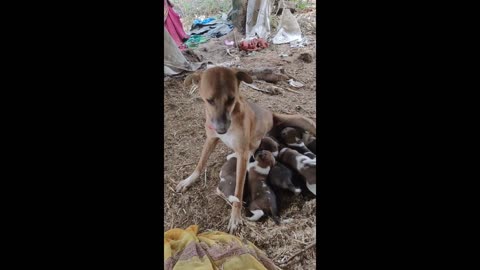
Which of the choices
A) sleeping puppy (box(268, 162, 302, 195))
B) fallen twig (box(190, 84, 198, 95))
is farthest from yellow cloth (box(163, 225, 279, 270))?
fallen twig (box(190, 84, 198, 95))

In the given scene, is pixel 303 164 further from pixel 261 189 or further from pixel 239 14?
pixel 239 14

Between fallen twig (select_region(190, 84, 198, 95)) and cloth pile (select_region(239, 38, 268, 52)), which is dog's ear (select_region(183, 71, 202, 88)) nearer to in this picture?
fallen twig (select_region(190, 84, 198, 95))

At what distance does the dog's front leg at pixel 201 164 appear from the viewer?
1881mm

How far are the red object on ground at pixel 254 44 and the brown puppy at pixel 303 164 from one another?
55 cm

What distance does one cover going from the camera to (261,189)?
5.98 feet

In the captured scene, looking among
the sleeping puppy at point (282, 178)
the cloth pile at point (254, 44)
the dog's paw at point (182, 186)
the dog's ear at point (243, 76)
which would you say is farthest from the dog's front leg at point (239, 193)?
the cloth pile at point (254, 44)

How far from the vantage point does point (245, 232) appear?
1.83 meters

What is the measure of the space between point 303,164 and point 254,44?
67 cm

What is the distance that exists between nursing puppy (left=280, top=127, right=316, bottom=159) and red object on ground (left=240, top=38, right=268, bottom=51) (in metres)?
0.45

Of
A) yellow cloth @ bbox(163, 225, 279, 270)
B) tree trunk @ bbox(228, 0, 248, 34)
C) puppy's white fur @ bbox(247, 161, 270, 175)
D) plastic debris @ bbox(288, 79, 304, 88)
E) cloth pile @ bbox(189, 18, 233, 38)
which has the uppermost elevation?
tree trunk @ bbox(228, 0, 248, 34)

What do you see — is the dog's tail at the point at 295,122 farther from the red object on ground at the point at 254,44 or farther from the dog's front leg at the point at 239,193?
the red object on ground at the point at 254,44

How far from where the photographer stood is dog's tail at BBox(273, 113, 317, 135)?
1.83 m

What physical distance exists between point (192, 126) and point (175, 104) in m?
0.14

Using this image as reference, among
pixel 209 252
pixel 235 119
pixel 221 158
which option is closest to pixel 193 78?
pixel 235 119
